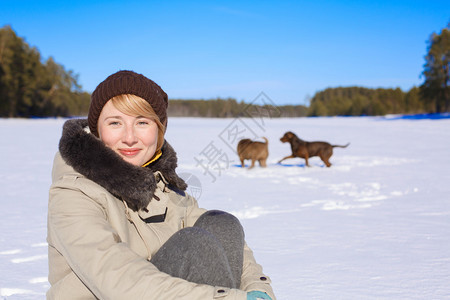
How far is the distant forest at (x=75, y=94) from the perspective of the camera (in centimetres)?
3425

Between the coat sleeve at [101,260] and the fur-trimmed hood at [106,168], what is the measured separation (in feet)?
0.29

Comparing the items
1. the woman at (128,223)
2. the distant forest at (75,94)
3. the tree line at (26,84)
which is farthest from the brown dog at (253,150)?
the tree line at (26,84)

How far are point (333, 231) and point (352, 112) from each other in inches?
2170

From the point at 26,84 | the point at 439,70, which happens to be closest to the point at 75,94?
the point at 26,84

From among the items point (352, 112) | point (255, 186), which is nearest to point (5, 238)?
point (255, 186)

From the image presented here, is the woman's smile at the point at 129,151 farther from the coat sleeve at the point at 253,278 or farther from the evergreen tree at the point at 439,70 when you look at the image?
the evergreen tree at the point at 439,70

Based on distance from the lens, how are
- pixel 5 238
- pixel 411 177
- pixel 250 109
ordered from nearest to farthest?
pixel 5 238, pixel 411 177, pixel 250 109

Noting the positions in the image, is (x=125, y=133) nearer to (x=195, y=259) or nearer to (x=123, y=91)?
(x=123, y=91)

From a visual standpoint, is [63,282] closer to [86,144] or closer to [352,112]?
[86,144]

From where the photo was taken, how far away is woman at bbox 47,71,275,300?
1155 mm

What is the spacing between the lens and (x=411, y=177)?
6.56 meters

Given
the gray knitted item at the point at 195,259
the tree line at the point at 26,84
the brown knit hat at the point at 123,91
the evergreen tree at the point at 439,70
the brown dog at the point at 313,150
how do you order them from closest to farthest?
the gray knitted item at the point at 195,259 → the brown knit hat at the point at 123,91 → the brown dog at the point at 313,150 → the evergreen tree at the point at 439,70 → the tree line at the point at 26,84

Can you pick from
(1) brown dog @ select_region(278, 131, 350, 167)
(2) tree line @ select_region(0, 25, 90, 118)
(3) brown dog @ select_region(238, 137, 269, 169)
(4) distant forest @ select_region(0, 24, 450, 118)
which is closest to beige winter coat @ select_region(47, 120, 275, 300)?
(3) brown dog @ select_region(238, 137, 269, 169)

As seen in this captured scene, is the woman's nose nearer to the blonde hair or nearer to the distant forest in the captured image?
the blonde hair
